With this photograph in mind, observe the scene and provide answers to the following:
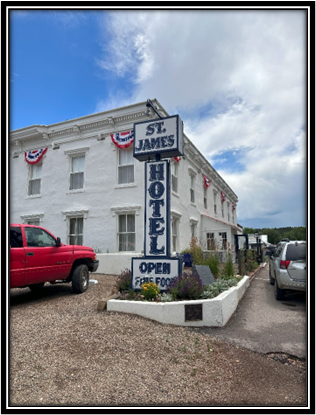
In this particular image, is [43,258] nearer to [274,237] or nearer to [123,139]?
[123,139]

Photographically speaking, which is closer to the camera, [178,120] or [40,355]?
[40,355]

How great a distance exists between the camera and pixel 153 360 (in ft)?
12.6

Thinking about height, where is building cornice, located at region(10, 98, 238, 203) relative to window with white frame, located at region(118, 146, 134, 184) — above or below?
above

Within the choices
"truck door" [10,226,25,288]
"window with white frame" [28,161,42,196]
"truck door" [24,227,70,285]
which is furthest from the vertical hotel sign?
"window with white frame" [28,161,42,196]

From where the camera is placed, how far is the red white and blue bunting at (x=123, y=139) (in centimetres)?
1292

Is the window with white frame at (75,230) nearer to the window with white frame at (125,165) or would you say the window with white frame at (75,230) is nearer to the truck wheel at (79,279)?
the window with white frame at (125,165)

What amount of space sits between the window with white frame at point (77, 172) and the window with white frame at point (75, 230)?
5.62 feet

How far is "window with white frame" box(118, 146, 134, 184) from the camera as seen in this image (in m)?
13.2

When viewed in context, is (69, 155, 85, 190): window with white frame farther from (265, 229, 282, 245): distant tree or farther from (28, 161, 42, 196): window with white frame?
(265, 229, 282, 245): distant tree

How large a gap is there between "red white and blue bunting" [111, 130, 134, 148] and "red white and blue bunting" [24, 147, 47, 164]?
15.5 feet

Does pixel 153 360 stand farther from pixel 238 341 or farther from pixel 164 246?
pixel 164 246
